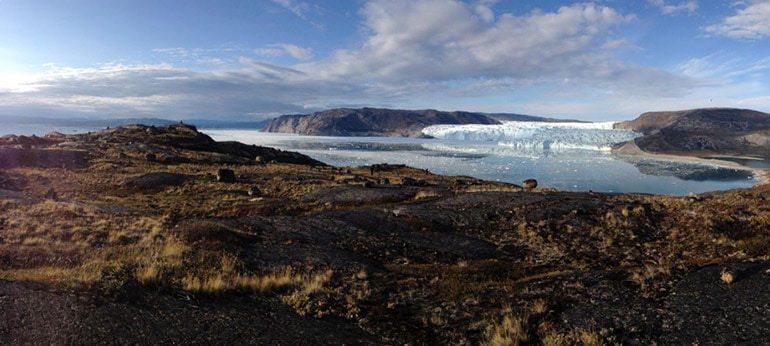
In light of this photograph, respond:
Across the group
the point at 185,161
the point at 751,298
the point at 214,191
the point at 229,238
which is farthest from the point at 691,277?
the point at 185,161

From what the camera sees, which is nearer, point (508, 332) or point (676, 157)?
point (508, 332)

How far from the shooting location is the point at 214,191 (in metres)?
34.2

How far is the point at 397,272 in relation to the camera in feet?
45.2

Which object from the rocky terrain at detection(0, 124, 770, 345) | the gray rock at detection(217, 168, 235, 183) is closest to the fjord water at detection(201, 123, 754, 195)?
the gray rock at detection(217, 168, 235, 183)

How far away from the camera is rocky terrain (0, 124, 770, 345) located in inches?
323

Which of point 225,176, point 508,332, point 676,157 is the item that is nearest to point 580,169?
point 676,157

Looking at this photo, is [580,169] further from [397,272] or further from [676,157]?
Answer: [397,272]

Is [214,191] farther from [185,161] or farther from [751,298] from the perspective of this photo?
[751,298]

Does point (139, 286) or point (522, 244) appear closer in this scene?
A: point (139, 286)

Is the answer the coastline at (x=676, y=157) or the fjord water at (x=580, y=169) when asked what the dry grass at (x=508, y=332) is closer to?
the fjord water at (x=580, y=169)

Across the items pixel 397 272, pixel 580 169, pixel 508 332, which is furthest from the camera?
pixel 580 169

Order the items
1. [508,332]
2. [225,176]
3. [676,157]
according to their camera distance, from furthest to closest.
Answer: [676,157], [225,176], [508,332]

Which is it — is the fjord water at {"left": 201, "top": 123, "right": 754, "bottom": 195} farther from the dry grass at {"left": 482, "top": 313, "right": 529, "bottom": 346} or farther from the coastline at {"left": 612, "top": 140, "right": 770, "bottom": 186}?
the dry grass at {"left": 482, "top": 313, "right": 529, "bottom": 346}

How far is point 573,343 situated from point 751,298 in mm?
4567
